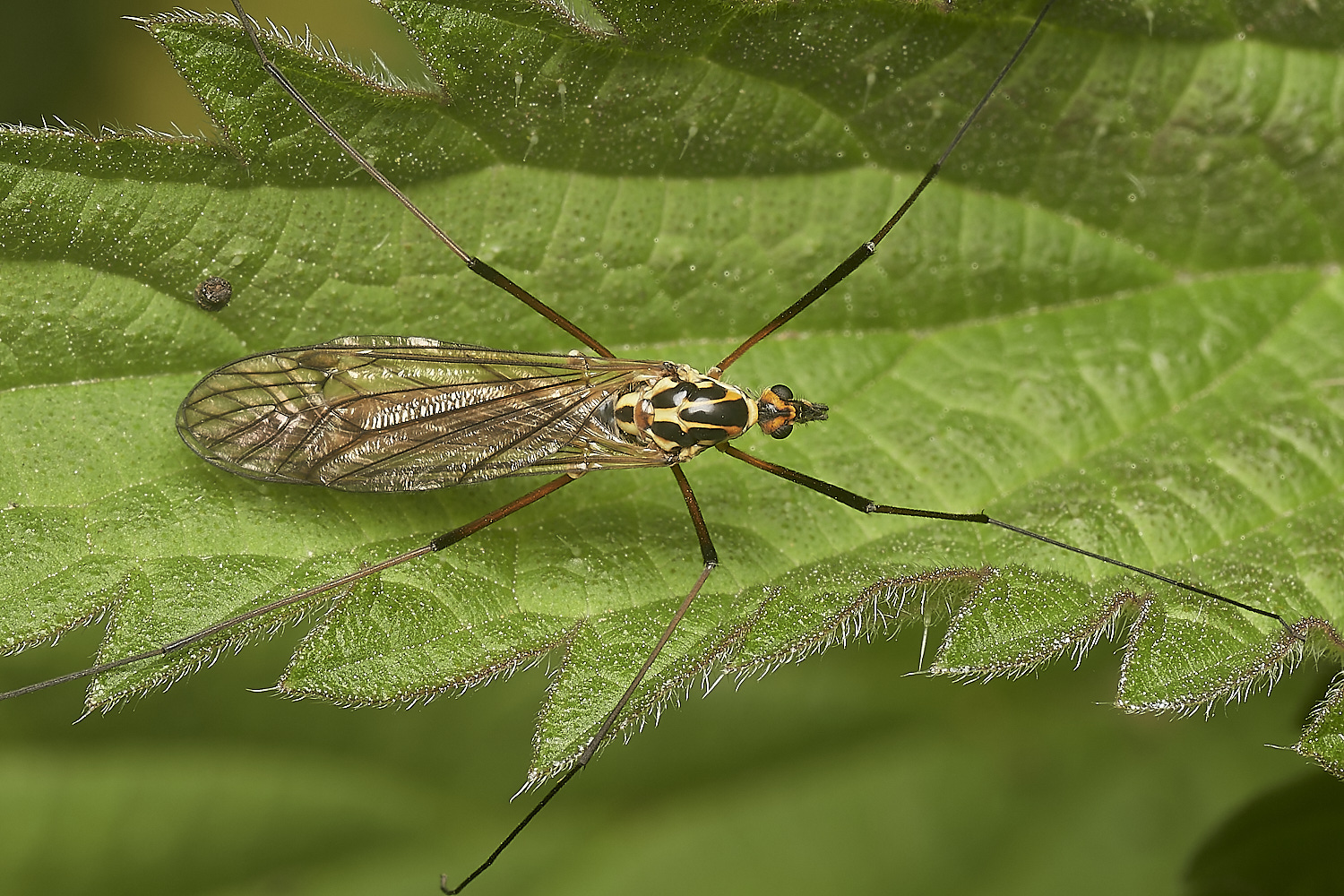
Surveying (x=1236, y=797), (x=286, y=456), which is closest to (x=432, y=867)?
(x=286, y=456)

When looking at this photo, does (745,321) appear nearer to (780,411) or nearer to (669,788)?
(780,411)

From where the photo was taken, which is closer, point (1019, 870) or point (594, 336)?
point (594, 336)

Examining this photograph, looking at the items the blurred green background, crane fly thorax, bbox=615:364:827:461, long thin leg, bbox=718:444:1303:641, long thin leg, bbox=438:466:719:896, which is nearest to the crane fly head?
crane fly thorax, bbox=615:364:827:461

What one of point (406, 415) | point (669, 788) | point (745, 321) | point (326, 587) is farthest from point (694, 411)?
point (669, 788)

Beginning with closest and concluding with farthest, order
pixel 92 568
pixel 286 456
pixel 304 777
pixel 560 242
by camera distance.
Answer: pixel 92 568 → pixel 286 456 → pixel 560 242 → pixel 304 777

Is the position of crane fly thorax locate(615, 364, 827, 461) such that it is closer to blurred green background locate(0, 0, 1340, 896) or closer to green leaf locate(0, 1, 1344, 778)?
green leaf locate(0, 1, 1344, 778)

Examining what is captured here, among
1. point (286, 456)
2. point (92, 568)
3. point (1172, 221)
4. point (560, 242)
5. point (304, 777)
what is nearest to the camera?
point (92, 568)

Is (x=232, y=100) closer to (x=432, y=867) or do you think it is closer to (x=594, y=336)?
(x=594, y=336)
